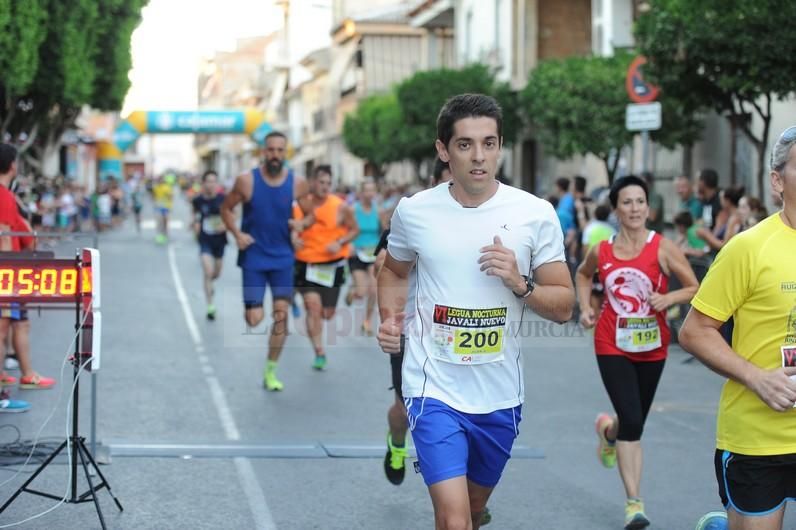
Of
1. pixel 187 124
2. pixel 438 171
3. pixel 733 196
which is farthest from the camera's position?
pixel 187 124

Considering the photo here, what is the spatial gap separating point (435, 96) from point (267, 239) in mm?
22876

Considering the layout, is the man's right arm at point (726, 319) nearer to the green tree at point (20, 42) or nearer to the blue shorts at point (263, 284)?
the blue shorts at point (263, 284)

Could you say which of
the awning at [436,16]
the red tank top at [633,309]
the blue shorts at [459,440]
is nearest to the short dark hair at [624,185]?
the red tank top at [633,309]

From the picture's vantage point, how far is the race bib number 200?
4.65 m

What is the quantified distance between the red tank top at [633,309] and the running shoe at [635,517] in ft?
2.53

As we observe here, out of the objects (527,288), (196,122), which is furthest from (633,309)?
(196,122)

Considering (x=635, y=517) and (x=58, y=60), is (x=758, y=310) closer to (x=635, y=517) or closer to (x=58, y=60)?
(x=635, y=517)

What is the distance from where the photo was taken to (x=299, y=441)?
343 inches

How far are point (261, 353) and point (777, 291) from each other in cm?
988

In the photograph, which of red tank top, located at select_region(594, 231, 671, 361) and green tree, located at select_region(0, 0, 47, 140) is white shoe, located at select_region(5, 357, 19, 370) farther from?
green tree, located at select_region(0, 0, 47, 140)

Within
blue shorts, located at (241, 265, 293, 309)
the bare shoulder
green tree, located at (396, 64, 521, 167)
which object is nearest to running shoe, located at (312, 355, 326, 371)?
blue shorts, located at (241, 265, 293, 309)

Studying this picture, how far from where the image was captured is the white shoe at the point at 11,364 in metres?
11.7

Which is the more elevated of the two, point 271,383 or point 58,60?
point 58,60

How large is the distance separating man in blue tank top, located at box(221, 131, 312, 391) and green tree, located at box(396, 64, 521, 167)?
1982 centimetres
